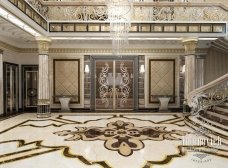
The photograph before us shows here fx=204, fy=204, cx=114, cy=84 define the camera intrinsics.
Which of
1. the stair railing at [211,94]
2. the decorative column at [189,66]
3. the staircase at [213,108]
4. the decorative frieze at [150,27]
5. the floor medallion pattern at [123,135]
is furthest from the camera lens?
the decorative column at [189,66]

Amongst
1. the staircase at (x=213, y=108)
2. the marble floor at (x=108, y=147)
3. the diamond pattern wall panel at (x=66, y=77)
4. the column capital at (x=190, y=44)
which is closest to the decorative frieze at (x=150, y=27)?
the column capital at (x=190, y=44)

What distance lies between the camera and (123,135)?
517cm

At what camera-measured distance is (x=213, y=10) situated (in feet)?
24.3

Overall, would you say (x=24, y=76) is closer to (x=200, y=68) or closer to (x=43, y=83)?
(x=43, y=83)

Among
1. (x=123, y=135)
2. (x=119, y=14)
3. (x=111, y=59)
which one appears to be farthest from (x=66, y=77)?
(x=123, y=135)

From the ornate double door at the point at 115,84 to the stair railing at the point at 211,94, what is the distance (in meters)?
4.31

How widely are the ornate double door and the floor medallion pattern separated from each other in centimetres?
376

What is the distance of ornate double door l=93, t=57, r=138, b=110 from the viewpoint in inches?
394

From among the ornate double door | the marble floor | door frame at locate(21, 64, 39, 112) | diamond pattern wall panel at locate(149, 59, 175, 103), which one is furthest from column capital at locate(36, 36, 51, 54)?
diamond pattern wall panel at locate(149, 59, 175, 103)

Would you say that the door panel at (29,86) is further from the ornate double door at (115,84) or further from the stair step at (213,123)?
the stair step at (213,123)

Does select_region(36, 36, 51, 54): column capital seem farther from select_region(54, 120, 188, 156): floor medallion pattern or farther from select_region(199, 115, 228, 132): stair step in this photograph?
select_region(199, 115, 228, 132): stair step

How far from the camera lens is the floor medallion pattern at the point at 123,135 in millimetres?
4336

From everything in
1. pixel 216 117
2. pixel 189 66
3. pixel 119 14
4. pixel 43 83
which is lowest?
pixel 216 117

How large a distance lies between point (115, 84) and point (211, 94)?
5534 millimetres
